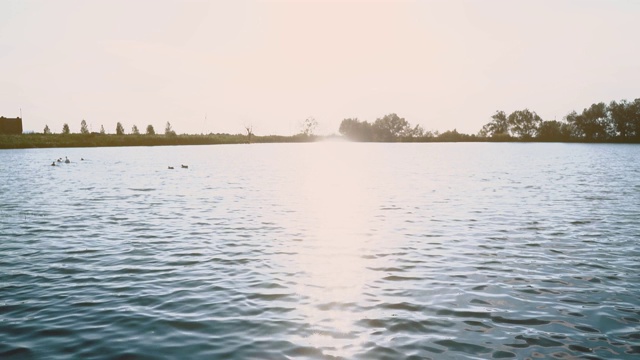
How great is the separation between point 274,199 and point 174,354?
92.3ft

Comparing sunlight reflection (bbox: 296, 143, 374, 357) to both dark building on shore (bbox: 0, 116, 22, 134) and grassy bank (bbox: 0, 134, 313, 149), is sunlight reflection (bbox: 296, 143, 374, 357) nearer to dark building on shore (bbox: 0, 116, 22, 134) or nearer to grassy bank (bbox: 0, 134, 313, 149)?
grassy bank (bbox: 0, 134, 313, 149)

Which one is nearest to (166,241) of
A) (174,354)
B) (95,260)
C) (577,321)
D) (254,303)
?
(95,260)

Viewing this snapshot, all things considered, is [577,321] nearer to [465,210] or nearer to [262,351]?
[262,351]

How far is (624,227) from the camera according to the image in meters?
24.2

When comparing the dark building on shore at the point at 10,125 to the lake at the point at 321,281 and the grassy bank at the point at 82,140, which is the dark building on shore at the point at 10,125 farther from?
the lake at the point at 321,281

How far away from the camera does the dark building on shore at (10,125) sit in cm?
16612

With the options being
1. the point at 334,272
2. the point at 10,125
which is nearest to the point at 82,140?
the point at 10,125

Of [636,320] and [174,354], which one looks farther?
[636,320]

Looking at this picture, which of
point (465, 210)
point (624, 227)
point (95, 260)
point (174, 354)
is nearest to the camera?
point (174, 354)

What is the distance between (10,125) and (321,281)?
189227mm

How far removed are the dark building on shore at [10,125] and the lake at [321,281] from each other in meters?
161

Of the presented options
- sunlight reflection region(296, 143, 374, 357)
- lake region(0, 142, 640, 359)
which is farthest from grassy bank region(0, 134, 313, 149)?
sunlight reflection region(296, 143, 374, 357)

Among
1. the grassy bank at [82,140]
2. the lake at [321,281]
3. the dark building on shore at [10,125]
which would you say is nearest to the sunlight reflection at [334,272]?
the lake at [321,281]

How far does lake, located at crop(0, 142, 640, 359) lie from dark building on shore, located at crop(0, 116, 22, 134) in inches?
6338
